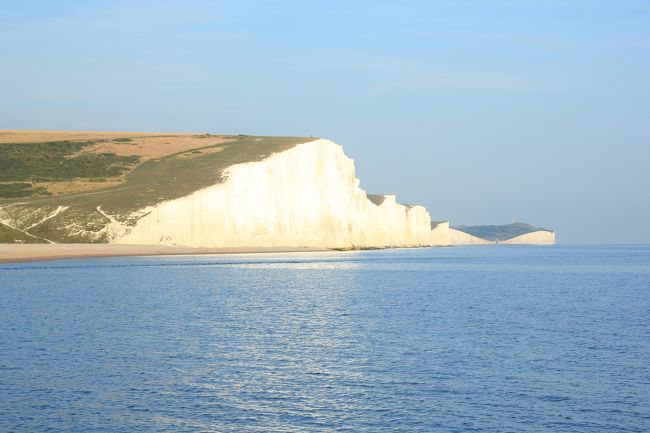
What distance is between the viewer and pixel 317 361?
23406 millimetres

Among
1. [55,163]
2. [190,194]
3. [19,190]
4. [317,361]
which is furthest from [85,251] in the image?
[317,361]

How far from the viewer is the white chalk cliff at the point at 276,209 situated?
91.9 meters

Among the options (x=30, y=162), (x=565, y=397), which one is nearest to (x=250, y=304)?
(x=565, y=397)

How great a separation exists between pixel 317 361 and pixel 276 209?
8095 centimetres

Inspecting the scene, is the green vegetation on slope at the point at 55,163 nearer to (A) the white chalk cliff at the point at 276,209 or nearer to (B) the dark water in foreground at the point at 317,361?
(A) the white chalk cliff at the point at 276,209

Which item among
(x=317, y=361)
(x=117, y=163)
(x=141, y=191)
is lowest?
(x=317, y=361)

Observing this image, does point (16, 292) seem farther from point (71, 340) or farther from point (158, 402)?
point (158, 402)

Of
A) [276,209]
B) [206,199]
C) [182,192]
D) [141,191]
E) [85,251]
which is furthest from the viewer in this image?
[276,209]

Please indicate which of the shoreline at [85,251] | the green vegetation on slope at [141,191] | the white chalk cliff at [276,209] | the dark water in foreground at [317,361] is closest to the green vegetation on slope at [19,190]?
the green vegetation on slope at [141,191]

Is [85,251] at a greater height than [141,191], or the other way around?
[141,191]

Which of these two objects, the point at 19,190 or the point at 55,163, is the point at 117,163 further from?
the point at 19,190

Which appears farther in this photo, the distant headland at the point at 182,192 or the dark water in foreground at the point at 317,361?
the distant headland at the point at 182,192

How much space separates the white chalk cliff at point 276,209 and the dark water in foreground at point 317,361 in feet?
152

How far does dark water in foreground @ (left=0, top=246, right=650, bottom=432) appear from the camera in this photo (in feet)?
56.3
